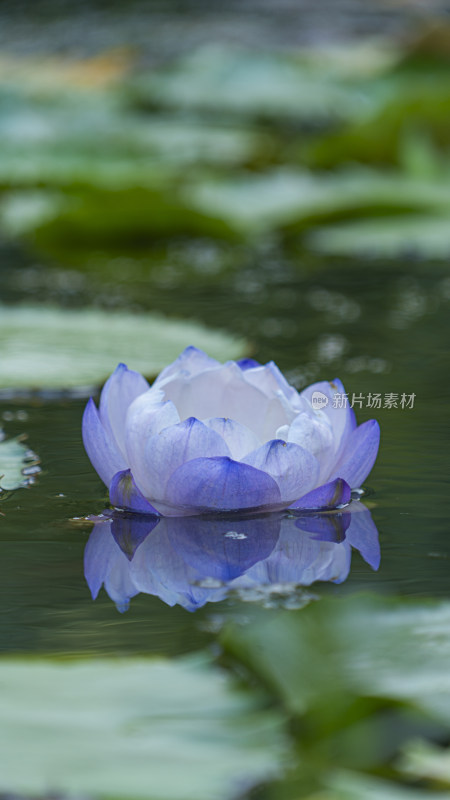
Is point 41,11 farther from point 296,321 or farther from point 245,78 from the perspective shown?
point 296,321

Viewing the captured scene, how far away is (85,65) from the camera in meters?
4.85

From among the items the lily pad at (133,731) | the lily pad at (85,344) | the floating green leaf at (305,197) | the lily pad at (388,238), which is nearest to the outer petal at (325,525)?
the lily pad at (133,731)

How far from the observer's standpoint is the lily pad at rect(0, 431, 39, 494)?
954mm

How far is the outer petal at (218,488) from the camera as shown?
80cm

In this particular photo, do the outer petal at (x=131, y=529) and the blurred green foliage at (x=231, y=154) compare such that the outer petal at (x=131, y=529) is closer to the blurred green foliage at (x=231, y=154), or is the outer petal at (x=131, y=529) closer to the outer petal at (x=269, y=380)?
Answer: the outer petal at (x=269, y=380)

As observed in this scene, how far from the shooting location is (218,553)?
2.58 ft

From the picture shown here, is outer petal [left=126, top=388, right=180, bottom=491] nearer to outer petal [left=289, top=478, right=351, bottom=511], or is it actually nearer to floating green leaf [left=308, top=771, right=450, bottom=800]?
outer petal [left=289, top=478, right=351, bottom=511]

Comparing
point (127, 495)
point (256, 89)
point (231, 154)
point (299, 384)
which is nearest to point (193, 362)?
point (127, 495)

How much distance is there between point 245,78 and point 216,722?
3.49 meters

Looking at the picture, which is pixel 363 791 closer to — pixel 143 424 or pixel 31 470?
pixel 143 424

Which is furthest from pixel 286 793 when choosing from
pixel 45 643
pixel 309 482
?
pixel 309 482

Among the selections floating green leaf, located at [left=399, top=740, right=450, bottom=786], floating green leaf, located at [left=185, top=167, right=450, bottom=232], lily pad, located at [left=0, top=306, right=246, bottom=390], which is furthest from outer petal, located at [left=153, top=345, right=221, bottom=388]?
floating green leaf, located at [left=185, top=167, right=450, bottom=232]

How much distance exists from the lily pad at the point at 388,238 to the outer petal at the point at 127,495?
1.33 meters

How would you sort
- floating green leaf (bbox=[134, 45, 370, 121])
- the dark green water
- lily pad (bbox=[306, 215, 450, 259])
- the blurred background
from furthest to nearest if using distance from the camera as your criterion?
floating green leaf (bbox=[134, 45, 370, 121]) < lily pad (bbox=[306, 215, 450, 259]) < the blurred background < the dark green water
